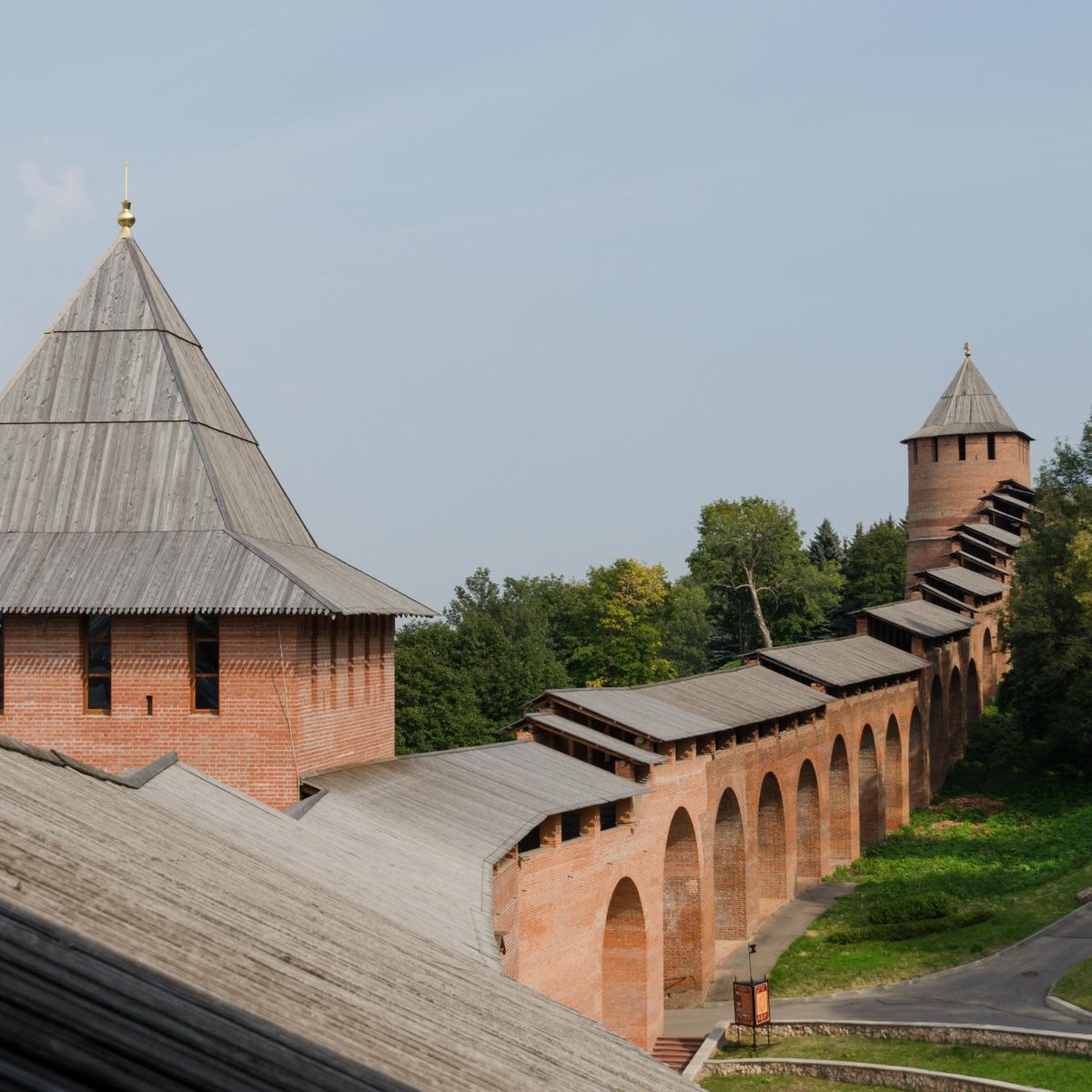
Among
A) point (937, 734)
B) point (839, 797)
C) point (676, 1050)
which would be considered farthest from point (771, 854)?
point (937, 734)

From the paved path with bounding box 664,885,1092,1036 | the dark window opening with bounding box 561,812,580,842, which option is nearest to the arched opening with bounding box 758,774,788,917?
the paved path with bounding box 664,885,1092,1036

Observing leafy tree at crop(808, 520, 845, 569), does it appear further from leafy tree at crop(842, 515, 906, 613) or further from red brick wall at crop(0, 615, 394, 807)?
red brick wall at crop(0, 615, 394, 807)

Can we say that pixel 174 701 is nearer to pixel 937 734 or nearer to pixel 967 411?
pixel 937 734

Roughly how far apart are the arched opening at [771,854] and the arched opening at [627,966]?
9.53 metres

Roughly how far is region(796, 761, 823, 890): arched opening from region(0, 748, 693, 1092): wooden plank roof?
26536mm

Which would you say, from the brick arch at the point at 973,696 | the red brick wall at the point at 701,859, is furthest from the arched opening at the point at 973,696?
the red brick wall at the point at 701,859

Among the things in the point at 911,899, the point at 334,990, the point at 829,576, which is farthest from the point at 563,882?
the point at 829,576

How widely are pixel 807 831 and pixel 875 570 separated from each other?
37988 millimetres

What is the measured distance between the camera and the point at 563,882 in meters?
18.2

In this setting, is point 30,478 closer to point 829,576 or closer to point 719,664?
point 829,576

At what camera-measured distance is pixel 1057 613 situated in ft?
120

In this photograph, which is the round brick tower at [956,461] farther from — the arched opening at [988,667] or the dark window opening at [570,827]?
the dark window opening at [570,827]

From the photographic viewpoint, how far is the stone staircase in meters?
21.8

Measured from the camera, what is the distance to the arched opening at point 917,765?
41.5m
